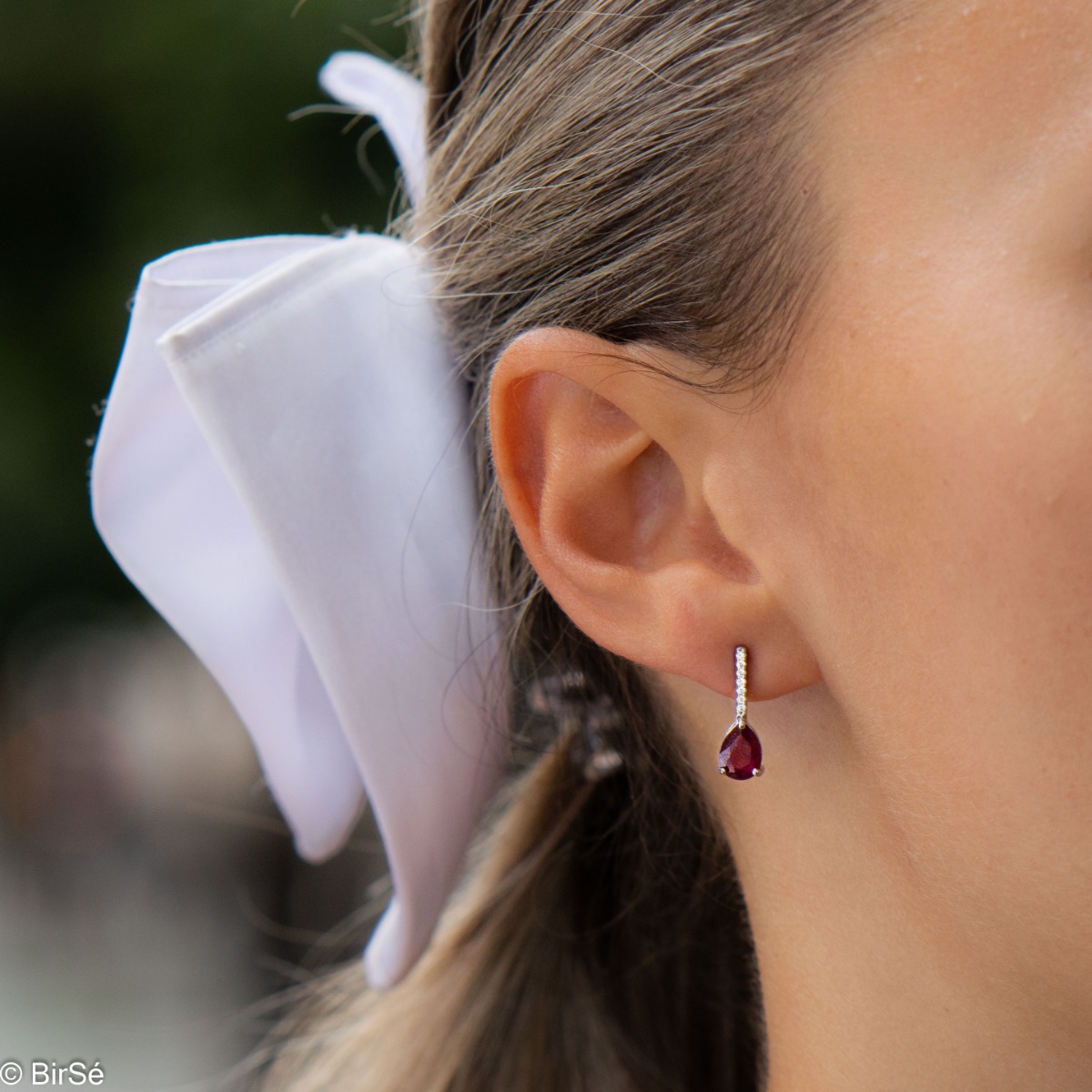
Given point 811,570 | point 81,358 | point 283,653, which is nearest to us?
point 811,570

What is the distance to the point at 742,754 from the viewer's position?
1.04 m

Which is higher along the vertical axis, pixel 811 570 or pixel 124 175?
pixel 124 175

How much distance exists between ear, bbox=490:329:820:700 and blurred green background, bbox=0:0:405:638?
6.07ft

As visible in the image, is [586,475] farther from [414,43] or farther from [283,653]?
[414,43]

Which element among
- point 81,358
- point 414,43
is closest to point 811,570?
point 414,43

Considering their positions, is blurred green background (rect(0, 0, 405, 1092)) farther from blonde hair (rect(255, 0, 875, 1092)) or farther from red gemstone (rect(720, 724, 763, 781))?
red gemstone (rect(720, 724, 763, 781))

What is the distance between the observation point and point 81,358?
2.77 metres

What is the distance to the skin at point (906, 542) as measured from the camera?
0.85 meters

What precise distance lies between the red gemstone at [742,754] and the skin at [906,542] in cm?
4

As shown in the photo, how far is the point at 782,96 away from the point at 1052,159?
0.21 metres

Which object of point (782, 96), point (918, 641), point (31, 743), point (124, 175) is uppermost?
point (124, 175)

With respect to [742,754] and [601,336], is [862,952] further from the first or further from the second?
[601,336]

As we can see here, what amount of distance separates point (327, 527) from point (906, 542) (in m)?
0.51

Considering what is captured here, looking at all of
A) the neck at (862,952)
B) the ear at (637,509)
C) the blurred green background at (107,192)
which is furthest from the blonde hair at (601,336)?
the blurred green background at (107,192)
